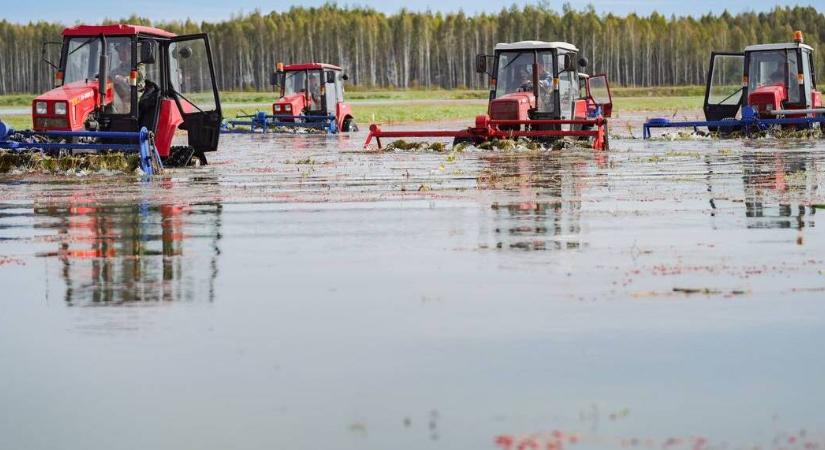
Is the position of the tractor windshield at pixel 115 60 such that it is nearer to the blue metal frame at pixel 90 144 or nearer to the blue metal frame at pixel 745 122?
the blue metal frame at pixel 90 144

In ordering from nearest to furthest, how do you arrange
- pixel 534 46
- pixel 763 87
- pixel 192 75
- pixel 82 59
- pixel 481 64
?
1. pixel 82 59
2. pixel 192 75
3. pixel 481 64
4. pixel 534 46
5. pixel 763 87

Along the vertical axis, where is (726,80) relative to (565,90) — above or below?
above

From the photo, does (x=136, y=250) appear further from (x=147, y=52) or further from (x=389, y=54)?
(x=389, y=54)

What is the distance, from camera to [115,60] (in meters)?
23.2

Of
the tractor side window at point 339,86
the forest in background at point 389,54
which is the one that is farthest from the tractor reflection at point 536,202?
the forest in background at point 389,54

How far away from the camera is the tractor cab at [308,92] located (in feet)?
155

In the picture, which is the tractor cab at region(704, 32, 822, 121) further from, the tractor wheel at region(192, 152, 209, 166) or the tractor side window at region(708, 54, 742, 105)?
the tractor wheel at region(192, 152, 209, 166)

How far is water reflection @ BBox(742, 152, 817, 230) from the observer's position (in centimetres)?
1373

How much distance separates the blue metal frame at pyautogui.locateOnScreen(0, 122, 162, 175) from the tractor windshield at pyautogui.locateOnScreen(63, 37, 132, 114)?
83 centimetres

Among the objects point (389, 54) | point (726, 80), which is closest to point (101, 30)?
point (726, 80)

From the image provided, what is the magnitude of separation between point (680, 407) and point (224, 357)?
235 cm

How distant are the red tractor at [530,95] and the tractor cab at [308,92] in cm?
1668

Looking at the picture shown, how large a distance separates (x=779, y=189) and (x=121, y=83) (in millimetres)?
11022

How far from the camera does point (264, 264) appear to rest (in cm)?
1068
